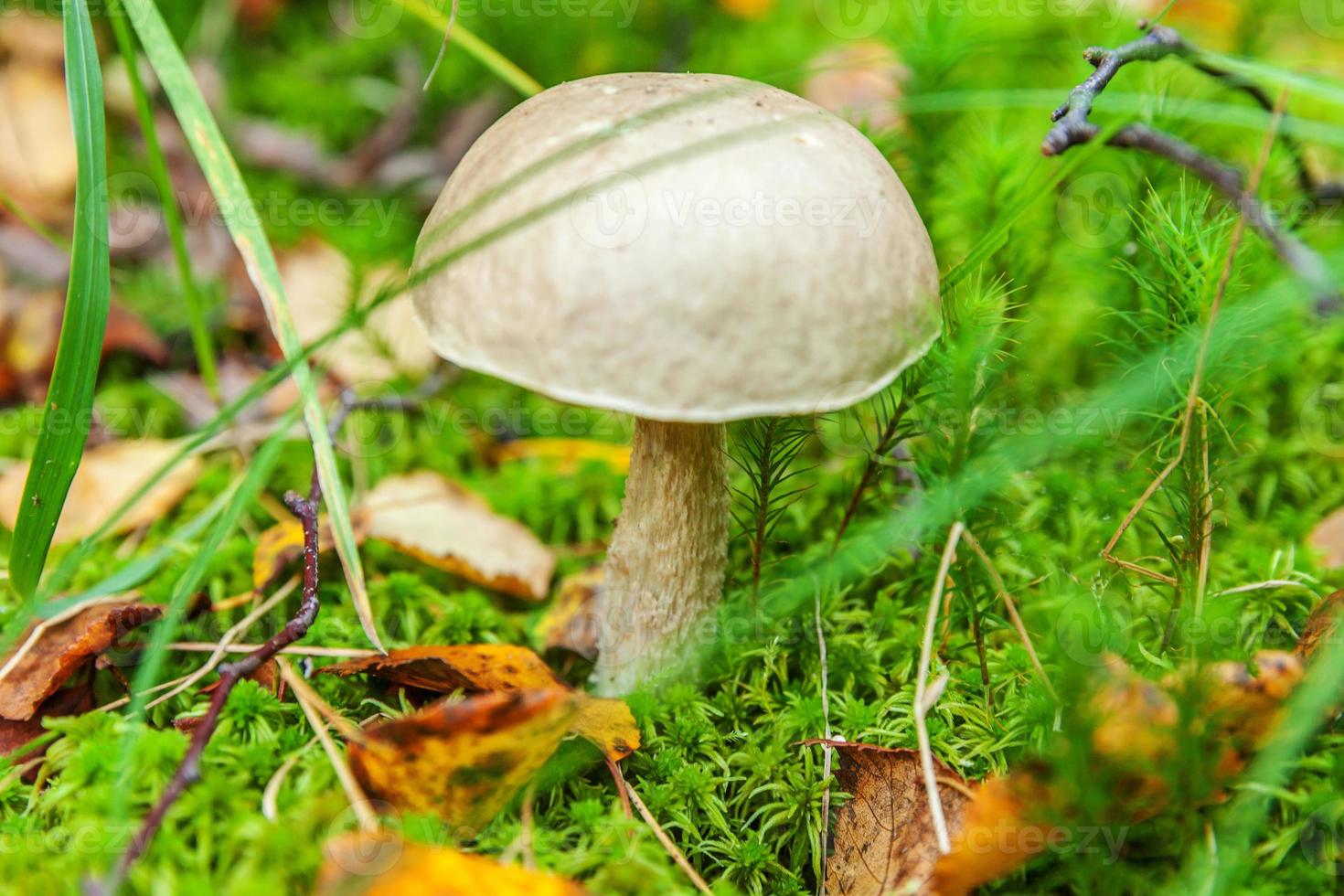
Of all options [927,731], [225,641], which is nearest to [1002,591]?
[927,731]

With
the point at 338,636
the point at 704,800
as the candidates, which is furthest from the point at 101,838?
the point at 704,800

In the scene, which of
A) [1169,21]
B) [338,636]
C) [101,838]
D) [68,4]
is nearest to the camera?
[101,838]

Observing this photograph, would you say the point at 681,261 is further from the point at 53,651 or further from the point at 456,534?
the point at 53,651

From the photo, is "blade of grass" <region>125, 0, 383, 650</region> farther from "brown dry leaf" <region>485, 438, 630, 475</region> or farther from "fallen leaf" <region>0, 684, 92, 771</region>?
"brown dry leaf" <region>485, 438, 630, 475</region>

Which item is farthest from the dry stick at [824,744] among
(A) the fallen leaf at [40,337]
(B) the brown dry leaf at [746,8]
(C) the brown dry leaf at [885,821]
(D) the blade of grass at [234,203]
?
(B) the brown dry leaf at [746,8]

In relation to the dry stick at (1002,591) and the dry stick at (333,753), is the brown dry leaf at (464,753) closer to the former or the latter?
→ the dry stick at (333,753)

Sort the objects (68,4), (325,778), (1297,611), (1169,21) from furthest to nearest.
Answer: (1169,21) < (1297,611) < (68,4) < (325,778)

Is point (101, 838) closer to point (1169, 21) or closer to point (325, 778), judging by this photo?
point (325, 778)
